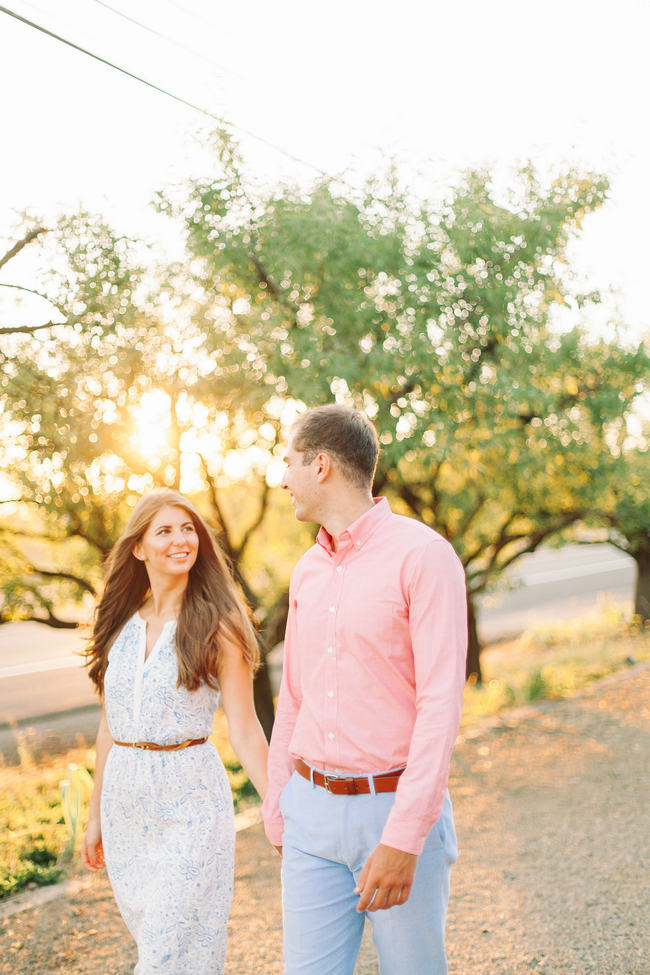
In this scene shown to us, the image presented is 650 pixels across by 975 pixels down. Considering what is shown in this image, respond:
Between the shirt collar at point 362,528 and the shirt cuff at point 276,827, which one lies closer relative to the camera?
the shirt collar at point 362,528

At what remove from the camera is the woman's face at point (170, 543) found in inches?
123

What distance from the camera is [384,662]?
7.30 ft

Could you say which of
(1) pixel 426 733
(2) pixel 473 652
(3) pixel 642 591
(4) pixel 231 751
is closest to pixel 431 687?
(1) pixel 426 733

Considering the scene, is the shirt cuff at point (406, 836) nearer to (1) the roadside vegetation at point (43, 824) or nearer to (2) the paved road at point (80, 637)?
(2) the paved road at point (80, 637)

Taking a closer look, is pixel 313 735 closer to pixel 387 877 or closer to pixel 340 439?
pixel 387 877

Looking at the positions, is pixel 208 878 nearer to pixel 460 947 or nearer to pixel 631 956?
pixel 460 947

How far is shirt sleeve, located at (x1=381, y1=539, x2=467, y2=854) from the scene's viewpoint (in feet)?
6.56

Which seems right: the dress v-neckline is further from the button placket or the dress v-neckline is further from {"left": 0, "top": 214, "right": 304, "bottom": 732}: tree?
{"left": 0, "top": 214, "right": 304, "bottom": 732}: tree

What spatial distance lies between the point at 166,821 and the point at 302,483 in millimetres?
1248

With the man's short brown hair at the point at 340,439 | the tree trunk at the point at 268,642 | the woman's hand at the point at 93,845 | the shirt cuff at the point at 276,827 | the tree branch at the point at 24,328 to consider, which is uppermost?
the tree branch at the point at 24,328

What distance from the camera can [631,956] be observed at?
4031 millimetres

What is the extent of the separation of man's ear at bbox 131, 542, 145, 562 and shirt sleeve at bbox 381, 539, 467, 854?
1.40 meters

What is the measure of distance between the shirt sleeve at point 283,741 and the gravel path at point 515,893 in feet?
6.49

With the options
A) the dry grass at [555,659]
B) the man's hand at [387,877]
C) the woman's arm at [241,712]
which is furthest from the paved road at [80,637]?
the man's hand at [387,877]
